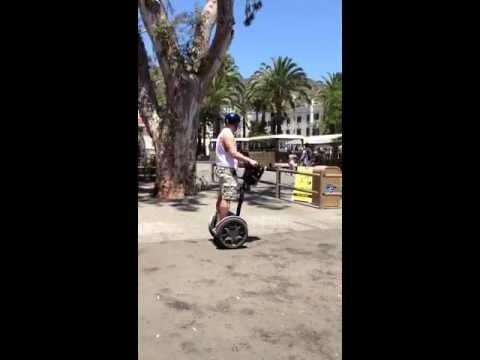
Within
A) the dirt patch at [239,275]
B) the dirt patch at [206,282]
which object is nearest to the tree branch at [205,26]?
the dirt patch at [239,275]

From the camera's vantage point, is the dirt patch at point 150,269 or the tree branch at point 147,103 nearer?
the dirt patch at point 150,269

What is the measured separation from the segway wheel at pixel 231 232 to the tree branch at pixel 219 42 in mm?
6936

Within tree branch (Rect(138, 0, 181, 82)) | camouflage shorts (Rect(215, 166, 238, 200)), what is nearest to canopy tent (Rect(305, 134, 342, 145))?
tree branch (Rect(138, 0, 181, 82))

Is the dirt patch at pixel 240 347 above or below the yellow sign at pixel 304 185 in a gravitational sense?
below

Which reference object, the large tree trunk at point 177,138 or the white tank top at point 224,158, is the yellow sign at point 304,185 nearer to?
the large tree trunk at point 177,138

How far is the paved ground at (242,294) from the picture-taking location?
3336 millimetres

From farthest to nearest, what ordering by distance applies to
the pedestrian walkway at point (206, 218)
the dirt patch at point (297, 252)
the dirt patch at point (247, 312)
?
1. the pedestrian walkway at point (206, 218)
2. the dirt patch at point (297, 252)
3. the dirt patch at point (247, 312)

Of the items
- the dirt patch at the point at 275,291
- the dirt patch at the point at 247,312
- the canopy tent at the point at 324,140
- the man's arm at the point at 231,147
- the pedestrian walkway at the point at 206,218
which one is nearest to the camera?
the dirt patch at the point at 247,312

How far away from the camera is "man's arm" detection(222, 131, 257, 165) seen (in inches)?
248

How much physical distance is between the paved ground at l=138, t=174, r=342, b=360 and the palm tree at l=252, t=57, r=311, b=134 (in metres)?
46.9

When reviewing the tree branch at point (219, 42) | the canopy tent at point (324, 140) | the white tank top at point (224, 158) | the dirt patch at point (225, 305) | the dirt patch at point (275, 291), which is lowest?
the dirt patch at point (225, 305)
